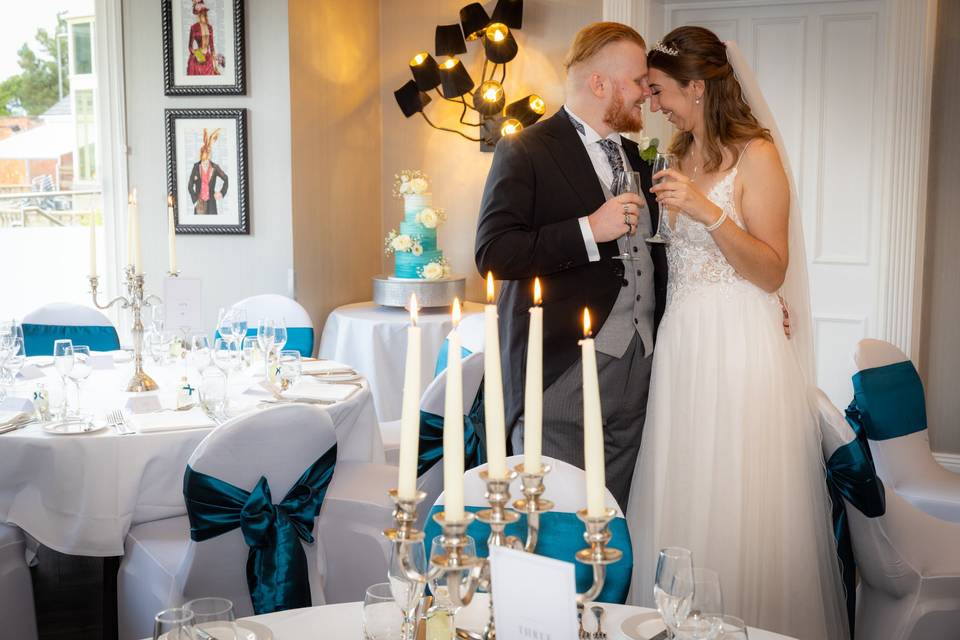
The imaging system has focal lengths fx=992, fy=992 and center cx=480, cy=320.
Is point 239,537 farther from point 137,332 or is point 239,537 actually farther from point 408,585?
point 408,585

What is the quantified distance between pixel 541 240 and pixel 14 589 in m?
1.76

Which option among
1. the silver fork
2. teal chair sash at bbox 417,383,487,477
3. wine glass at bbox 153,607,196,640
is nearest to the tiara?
teal chair sash at bbox 417,383,487,477

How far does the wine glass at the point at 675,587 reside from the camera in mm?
1340

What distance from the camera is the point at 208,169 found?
16.9 ft

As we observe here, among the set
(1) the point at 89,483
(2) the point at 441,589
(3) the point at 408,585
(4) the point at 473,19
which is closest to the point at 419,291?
(4) the point at 473,19

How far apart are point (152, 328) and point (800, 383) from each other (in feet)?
8.04

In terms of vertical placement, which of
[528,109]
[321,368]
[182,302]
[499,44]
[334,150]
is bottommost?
[321,368]

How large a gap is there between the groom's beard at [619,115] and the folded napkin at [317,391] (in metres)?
1.22

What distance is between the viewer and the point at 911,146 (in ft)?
16.0

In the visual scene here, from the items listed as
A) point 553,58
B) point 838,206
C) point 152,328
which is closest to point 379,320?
point 152,328

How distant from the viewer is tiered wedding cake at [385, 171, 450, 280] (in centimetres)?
533

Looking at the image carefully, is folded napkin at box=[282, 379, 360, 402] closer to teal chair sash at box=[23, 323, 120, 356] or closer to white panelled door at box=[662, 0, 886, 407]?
teal chair sash at box=[23, 323, 120, 356]

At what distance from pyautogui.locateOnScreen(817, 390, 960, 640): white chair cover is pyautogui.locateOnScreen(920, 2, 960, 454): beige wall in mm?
2833

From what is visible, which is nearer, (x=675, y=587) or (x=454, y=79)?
(x=675, y=587)
